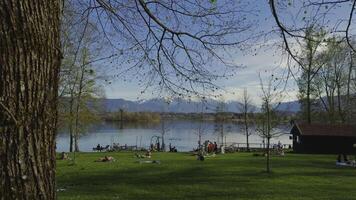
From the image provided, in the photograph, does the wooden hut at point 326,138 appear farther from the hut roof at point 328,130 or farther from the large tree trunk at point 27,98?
the large tree trunk at point 27,98

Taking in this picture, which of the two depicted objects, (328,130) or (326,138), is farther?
(328,130)

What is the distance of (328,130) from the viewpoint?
50719 mm

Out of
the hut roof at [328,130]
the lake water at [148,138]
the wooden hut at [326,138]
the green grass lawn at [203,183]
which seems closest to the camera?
the green grass lawn at [203,183]

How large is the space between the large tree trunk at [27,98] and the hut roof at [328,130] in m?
50.1

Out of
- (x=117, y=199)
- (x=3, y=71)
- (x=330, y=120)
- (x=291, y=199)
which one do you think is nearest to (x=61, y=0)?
(x=3, y=71)

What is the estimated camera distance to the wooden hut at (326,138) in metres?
49.7

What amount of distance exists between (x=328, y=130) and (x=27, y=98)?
5095 cm

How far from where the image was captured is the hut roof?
5000 centimetres

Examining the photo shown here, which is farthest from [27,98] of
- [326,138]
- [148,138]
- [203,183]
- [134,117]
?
[134,117]

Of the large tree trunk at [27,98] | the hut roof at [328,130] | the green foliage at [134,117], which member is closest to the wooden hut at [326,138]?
the hut roof at [328,130]

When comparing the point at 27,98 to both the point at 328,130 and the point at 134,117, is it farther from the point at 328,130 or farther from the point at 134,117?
the point at 134,117

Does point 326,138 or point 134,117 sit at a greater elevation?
point 134,117

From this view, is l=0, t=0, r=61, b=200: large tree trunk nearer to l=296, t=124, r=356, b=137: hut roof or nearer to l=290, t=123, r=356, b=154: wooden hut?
l=290, t=123, r=356, b=154: wooden hut

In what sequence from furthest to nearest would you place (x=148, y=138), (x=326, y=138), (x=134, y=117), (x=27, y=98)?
(x=134, y=117) → (x=148, y=138) → (x=326, y=138) → (x=27, y=98)
